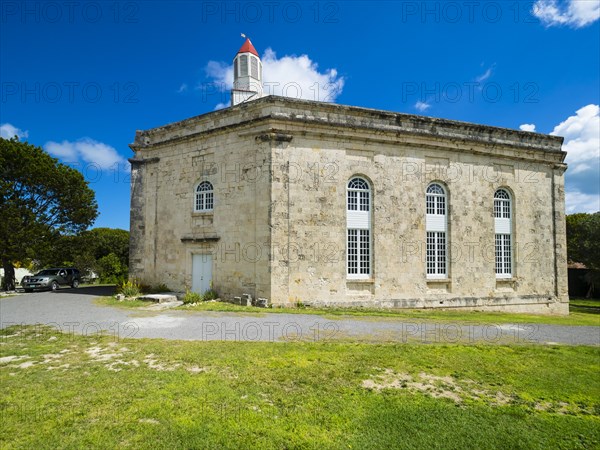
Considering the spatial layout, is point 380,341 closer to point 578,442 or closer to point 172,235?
point 578,442

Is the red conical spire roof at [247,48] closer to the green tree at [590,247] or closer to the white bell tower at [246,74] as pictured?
the white bell tower at [246,74]

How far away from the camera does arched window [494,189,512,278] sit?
17.9 m

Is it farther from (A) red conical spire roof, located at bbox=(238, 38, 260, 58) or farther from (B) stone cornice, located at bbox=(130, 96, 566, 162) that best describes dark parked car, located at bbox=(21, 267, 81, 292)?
(A) red conical spire roof, located at bbox=(238, 38, 260, 58)

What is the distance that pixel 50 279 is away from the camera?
20469 mm

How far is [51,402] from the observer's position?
471 centimetres

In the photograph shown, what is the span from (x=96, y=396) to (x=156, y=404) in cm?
106

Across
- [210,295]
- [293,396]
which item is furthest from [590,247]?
[293,396]

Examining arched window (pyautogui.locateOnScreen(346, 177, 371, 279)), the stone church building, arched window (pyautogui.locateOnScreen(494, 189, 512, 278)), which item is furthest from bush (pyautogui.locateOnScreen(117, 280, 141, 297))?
arched window (pyautogui.locateOnScreen(494, 189, 512, 278))

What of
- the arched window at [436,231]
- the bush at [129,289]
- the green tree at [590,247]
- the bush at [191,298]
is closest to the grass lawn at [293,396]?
the bush at [191,298]

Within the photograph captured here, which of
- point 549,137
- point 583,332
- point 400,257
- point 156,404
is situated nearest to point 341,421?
point 156,404

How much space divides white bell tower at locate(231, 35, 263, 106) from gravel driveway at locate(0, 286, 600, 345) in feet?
51.5

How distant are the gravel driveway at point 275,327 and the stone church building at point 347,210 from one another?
128 inches

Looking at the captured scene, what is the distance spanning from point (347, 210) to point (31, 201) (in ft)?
69.6

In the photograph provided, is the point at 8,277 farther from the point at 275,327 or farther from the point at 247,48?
the point at 247,48
